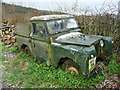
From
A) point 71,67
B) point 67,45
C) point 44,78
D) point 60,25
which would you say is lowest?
point 44,78

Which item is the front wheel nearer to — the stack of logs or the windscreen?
the windscreen

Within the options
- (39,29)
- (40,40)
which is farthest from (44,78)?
(39,29)

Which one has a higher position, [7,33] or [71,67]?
[7,33]

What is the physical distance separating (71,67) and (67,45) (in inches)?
25.3

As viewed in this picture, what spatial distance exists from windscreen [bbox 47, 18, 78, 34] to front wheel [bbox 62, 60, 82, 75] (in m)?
1.06

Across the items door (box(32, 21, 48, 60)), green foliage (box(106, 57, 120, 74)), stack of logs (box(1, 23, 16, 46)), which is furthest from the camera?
stack of logs (box(1, 23, 16, 46))

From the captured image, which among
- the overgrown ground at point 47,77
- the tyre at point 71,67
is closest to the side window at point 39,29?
the overgrown ground at point 47,77

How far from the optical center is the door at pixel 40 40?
12.3ft

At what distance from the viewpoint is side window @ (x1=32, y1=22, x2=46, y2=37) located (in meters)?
3.77

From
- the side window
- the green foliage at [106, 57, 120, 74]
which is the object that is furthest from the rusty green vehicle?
the green foliage at [106, 57, 120, 74]

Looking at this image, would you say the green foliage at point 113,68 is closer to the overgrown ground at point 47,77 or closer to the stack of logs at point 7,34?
the overgrown ground at point 47,77

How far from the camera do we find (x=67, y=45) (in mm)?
3270

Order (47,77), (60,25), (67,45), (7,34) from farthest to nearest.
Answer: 1. (7,34)
2. (60,25)
3. (47,77)
4. (67,45)

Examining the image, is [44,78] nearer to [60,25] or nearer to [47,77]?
[47,77]
